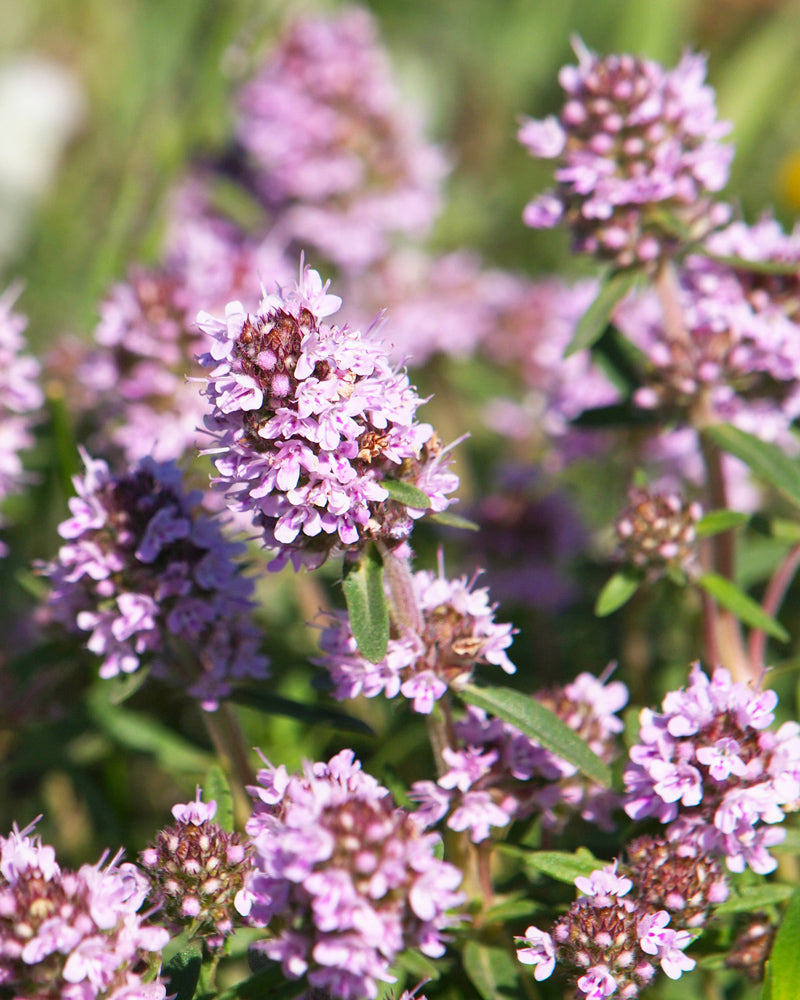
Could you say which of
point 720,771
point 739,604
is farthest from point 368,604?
point 739,604

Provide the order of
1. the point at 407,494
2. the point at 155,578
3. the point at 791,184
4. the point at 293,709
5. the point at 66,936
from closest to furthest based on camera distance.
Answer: the point at 66,936 → the point at 407,494 → the point at 155,578 → the point at 293,709 → the point at 791,184

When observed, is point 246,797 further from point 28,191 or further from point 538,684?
point 28,191

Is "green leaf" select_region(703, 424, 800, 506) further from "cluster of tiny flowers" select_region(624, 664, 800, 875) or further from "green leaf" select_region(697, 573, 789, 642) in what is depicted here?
"cluster of tiny flowers" select_region(624, 664, 800, 875)

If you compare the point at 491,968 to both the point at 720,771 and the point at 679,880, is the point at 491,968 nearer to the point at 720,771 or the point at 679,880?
the point at 679,880

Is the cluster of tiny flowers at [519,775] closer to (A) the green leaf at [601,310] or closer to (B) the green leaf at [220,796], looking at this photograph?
(B) the green leaf at [220,796]

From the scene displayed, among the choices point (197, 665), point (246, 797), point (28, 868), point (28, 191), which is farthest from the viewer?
point (28, 191)

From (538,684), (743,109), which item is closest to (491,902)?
(538,684)

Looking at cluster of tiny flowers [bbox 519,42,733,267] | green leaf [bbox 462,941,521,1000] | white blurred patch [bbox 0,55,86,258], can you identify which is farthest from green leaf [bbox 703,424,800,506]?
white blurred patch [bbox 0,55,86,258]

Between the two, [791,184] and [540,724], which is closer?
[540,724]
